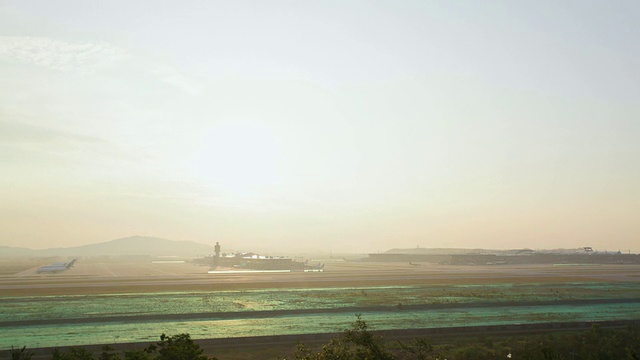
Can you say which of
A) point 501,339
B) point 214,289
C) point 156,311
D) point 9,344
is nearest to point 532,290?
point 501,339

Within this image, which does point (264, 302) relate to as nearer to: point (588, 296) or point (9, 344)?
point (9, 344)

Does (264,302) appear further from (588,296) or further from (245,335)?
(588,296)

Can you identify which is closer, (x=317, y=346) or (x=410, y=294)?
(x=317, y=346)

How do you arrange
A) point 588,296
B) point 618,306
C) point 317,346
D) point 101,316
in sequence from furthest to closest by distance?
1. point 588,296
2. point 618,306
3. point 101,316
4. point 317,346

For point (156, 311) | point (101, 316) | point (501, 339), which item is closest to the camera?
point (501, 339)

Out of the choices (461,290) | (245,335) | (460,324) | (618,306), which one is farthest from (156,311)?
(618,306)

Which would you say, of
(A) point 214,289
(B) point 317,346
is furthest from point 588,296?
(A) point 214,289

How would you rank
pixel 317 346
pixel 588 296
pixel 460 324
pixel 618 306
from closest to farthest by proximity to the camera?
pixel 317 346 < pixel 460 324 < pixel 618 306 < pixel 588 296

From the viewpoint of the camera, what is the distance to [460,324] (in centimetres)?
4516

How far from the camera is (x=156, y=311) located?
5281cm

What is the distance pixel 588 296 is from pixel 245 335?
172 ft

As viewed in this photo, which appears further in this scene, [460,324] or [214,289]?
[214,289]

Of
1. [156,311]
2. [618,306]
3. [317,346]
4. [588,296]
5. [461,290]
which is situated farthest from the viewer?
[461,290]

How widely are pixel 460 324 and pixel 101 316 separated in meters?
36.1
